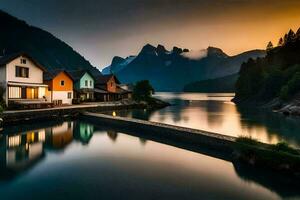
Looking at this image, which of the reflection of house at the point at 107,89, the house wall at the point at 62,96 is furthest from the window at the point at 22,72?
the reflection of house at the point at 107,89

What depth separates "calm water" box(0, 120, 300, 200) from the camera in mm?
13422

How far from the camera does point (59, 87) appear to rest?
1817 inches

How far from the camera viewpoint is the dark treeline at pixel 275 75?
70.2 meters

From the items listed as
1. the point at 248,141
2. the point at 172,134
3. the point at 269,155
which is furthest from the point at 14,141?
the point at 269,155

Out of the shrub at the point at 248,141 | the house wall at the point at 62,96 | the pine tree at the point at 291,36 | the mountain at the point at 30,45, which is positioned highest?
the mountain at the point at 30,45

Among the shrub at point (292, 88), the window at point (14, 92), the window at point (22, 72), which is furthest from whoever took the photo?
the shrub at point (292, 88)

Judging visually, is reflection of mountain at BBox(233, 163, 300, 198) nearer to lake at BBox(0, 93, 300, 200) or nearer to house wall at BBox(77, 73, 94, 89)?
lake at BBox(0, 93, 300, 200)

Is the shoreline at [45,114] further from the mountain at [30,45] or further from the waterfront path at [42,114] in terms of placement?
the mountain at [30,45]

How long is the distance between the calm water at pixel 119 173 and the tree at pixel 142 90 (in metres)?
41.1

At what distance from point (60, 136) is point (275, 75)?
64.8m

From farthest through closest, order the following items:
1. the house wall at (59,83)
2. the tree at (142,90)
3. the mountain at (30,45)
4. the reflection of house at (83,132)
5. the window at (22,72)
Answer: the mountain at (30,45) → the tree at (142,90) → the house wall at (59,83) → the window at (22,72) → the reflection of house at (83,132)

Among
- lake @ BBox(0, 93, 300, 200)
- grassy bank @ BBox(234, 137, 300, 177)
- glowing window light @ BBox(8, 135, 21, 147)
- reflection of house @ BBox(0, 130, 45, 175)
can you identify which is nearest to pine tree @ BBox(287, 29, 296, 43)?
lake @ BBox(0, 93, 300, 200)

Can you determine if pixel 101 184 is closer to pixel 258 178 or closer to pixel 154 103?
pixel 258 178

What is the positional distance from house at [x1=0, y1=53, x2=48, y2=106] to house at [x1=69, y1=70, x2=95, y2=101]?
11248 millimetres
